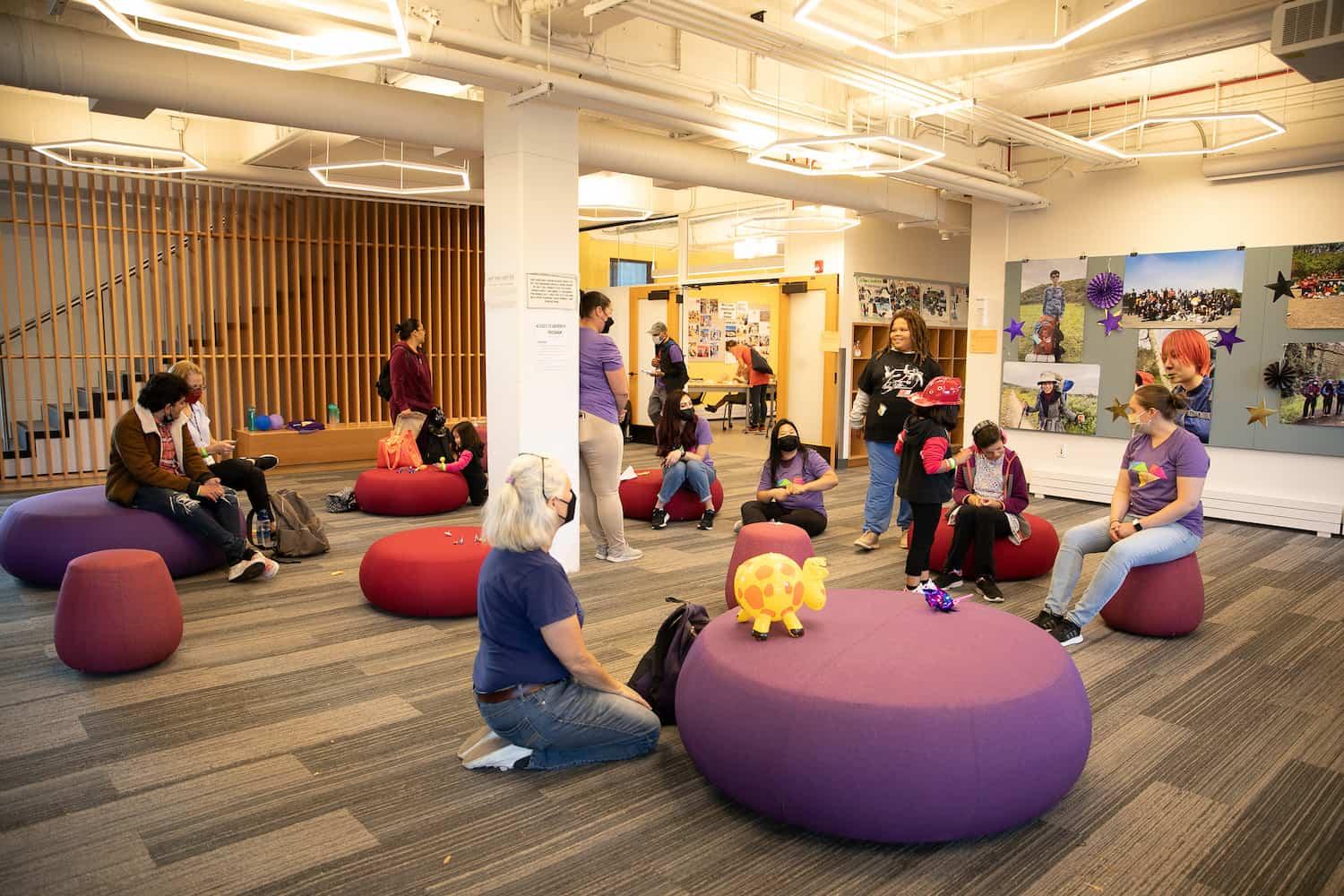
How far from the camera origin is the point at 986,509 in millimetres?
5484

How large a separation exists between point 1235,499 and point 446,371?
31.1 feet

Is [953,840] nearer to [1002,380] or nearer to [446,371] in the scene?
[1002,380]

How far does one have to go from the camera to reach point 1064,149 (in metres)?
7.68

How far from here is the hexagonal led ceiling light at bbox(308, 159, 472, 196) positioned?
8.52 m

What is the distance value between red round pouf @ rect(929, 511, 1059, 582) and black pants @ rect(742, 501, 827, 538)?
1.15 metres

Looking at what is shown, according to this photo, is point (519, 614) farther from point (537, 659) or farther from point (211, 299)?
point (211, 299)

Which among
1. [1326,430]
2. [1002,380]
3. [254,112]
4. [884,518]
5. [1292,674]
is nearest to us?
[1292,674]

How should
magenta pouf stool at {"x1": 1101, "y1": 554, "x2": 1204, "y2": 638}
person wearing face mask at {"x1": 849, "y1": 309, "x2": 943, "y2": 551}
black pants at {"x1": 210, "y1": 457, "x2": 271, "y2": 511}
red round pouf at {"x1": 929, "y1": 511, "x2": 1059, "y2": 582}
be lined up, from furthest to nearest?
black pants at {"x1": 210, "y1": 457, "x2": 271, "y2": 511} < person wearing face mask at {"x1": 849, "y1": 309, "x2": 943, "y2": 551} < red round pouf at {"x1": 929, "y1": 511, "x2": 1059, "y2": 582} < magenta pouf stool at {"x1": 1101, "y1": 554, "x2": 1204, "y2": 638}

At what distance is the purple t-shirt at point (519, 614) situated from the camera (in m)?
2.87

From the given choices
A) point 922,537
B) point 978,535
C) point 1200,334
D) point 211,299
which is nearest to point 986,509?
point 978,535

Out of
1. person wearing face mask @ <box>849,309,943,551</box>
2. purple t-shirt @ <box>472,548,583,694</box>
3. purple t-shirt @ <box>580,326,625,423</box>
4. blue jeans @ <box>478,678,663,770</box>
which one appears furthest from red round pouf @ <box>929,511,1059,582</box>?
purple t-shirt @ <box>472,548,583,694</box>

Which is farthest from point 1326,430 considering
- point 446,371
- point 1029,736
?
point 446,371

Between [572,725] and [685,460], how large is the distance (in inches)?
180

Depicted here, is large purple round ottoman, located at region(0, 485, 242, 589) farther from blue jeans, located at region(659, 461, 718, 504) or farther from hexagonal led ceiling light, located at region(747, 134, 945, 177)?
hexagonal led ceiling light, located at region(747, 134, 945, 177)
